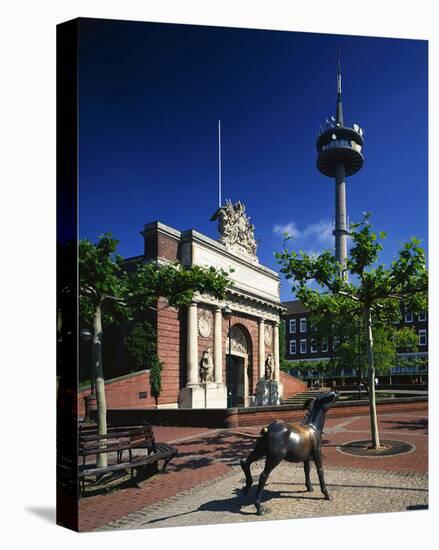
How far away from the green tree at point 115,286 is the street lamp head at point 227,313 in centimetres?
275

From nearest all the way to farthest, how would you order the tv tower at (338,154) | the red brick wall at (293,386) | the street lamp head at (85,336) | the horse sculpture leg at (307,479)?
1. the horse sculpture leg at (307,479)
2. the street lamp head at (85,336)
3. the tv tower at (338,154)
4. the red brick wall at (293,386)

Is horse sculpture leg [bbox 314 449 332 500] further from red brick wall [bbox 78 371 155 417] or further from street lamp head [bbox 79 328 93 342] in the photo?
street lamp head [bbox 79 328 93 342]

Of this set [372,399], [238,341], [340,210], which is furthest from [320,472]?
[238,341]

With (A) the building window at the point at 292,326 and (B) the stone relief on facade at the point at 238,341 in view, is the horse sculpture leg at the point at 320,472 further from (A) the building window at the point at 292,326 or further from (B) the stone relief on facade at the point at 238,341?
(B) the stone relief on facade at the point at 238,341

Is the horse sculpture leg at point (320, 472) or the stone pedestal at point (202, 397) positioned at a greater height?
the stone pedestal at point (202, 397)

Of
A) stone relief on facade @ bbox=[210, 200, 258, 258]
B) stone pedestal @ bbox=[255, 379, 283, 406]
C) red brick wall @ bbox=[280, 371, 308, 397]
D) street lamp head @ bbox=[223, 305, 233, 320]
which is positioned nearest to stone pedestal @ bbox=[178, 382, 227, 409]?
stone pedestal @ bbox=[255, 379, 283, 406]

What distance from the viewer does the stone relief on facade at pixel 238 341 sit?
1644 cm

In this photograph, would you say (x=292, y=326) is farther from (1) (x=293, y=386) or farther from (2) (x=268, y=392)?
(2) (x=268, y=392)

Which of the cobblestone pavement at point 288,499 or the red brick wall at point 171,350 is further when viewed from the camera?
the red brick wall at point 171,350

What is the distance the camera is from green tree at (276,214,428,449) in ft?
44.4

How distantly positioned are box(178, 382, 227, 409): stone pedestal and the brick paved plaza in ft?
2.38

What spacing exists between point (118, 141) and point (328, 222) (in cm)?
498

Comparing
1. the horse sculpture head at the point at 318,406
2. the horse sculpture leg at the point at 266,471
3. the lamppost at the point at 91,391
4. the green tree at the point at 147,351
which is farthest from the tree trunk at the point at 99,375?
the horse sculpture head at the point at 318,406

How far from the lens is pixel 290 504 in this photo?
10.2 meters
